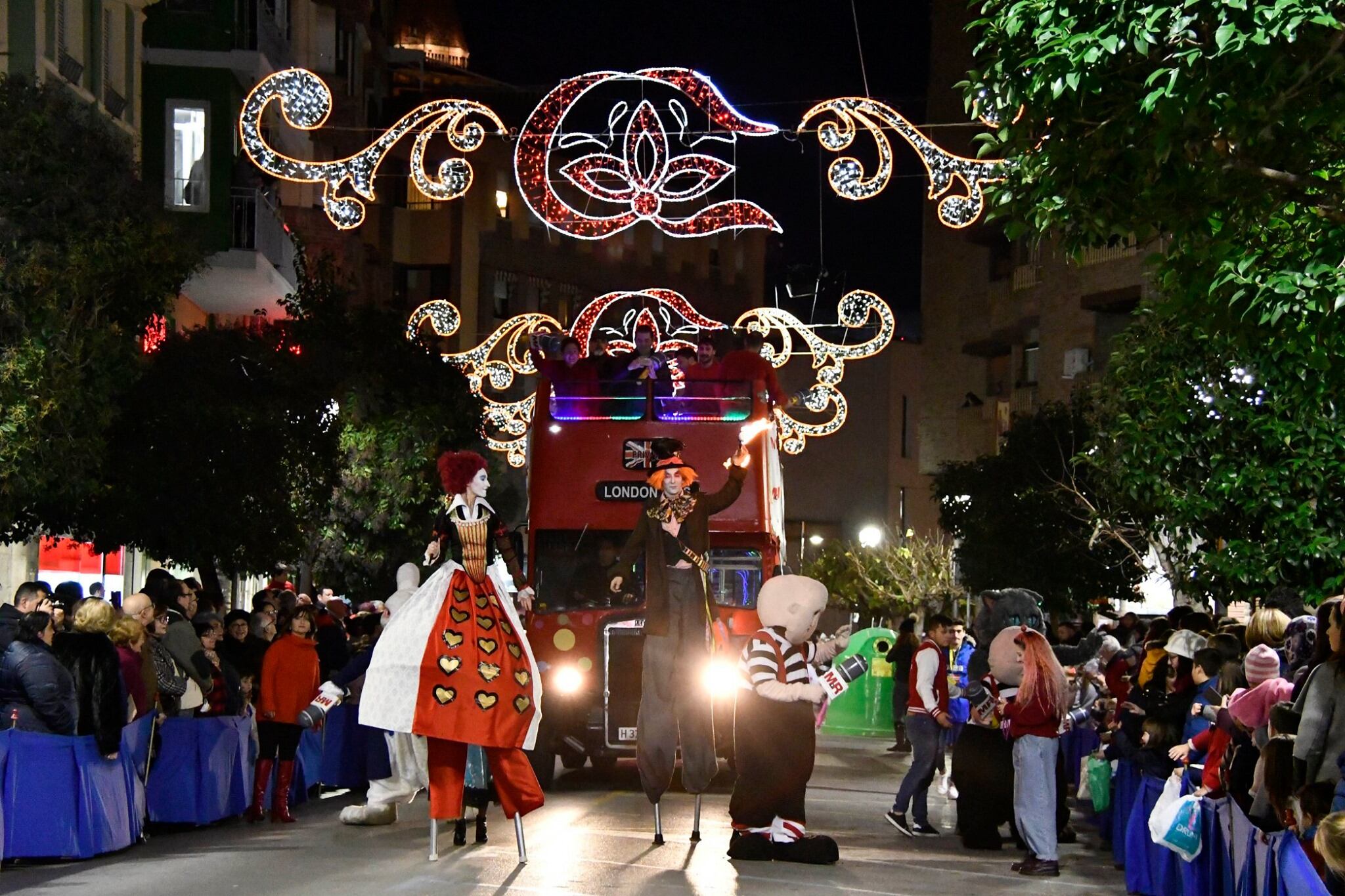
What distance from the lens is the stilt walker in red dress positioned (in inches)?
465

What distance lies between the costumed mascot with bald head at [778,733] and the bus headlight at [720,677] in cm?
37

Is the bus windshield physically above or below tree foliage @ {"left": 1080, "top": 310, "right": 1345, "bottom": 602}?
below

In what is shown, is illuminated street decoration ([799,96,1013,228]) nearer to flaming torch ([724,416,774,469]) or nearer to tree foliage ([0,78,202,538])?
flaming torch ([724,416,774,469])

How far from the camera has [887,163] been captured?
58.4ft

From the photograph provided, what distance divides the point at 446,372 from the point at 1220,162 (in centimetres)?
2592

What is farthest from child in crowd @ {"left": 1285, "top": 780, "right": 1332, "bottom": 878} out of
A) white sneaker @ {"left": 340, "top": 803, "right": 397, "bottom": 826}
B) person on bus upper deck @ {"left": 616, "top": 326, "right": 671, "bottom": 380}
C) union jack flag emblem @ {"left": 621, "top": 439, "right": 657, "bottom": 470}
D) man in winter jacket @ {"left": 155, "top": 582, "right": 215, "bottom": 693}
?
person on bus upper deck @ {"left": 616, "top": 326, "right": 671, "bottom": 380}

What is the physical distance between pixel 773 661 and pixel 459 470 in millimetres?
2193

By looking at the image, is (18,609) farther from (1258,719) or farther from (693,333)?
(693,333)

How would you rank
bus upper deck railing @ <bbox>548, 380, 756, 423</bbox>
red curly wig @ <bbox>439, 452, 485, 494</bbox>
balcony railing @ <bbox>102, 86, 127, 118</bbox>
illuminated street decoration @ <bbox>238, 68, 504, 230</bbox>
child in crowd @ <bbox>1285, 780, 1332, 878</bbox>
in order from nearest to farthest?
child in crowd @ <bbox>1285, 780, 1332, 878</bbox> < red curly wig @ <bbox>439, 452, 485, 494</bbox> < illuminated street decoration @ <bbox>238, 68, 504, 230</bbox> < bus upper deck railing @ <bbox>548, 380, 756, 423</bbox> < balcony railing @ <bbox>102, 86, 127, 118</bbox>

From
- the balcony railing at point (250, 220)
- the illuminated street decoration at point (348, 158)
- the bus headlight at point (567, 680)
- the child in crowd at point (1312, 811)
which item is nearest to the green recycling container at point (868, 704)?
the balcony railing at point (250, 220)

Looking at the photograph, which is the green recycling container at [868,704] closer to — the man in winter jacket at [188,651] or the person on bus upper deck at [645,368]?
the person on bus upper deck at [645,368]

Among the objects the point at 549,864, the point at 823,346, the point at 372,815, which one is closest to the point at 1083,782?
the point at 372,815

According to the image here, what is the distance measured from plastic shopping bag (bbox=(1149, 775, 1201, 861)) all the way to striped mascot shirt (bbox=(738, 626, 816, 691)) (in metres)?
2.57

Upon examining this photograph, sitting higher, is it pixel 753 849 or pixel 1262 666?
pixel 1262 666
